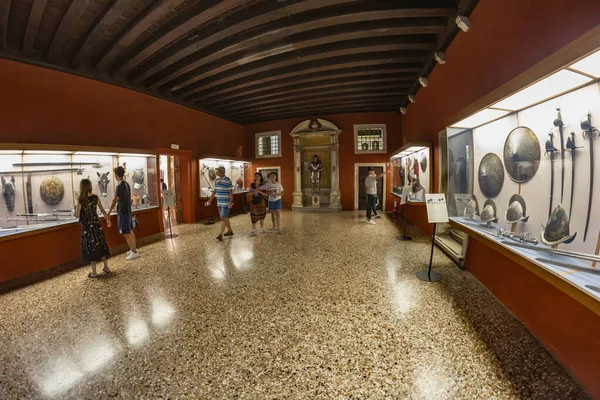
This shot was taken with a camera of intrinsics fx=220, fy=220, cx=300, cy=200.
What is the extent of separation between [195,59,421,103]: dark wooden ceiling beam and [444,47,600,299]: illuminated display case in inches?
147

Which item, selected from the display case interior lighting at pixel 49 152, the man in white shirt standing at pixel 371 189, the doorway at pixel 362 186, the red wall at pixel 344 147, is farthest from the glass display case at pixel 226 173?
the man in white shirt standing at pixel 371 189

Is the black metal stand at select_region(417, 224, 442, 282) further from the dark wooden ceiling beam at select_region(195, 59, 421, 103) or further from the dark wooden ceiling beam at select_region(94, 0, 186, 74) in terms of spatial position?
the dark wooden ceiling beam at select_region(94, 0, 186, 74)

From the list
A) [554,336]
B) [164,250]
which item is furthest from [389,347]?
→ [164,250]

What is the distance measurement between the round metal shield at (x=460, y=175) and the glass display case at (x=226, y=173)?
7809 mm

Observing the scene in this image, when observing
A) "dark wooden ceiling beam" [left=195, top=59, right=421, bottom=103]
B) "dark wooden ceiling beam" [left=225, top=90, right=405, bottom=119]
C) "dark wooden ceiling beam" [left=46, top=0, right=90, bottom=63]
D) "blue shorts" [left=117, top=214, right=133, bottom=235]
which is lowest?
"blue shorts" [left=117, top=214, right=133, bottom=235]

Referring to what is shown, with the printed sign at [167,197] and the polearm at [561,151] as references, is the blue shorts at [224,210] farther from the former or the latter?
the polearm at [561,151]

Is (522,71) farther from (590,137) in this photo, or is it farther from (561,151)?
(590,137)

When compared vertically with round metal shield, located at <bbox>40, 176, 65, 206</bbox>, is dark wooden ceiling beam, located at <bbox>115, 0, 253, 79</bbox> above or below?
above

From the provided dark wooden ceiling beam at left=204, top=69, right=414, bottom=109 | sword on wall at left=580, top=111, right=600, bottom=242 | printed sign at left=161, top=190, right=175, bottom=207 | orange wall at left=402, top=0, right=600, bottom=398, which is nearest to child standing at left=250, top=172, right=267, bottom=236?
printed sign at left=161, top=190, right=175, bottom=207

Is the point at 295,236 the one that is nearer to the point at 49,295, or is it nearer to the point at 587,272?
the point at 49,295

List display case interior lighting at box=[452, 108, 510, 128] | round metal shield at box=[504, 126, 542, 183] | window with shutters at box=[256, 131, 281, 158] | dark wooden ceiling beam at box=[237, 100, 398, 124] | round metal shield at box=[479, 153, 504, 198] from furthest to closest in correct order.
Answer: window with shutters at box=[256, 131, 281, 158]
dark wooden ceiling beam at box=[237, 100, 398, 124]
round metal shield at box=[479, 153, 504, 198]
display case interior lighting at box=[452, 108, 510, 128]
round metal shield at box=[504, 126, 542, 183]

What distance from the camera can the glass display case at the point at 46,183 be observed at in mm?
3830

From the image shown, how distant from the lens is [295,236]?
632 cm

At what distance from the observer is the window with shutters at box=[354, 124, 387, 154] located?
10.3 metres
